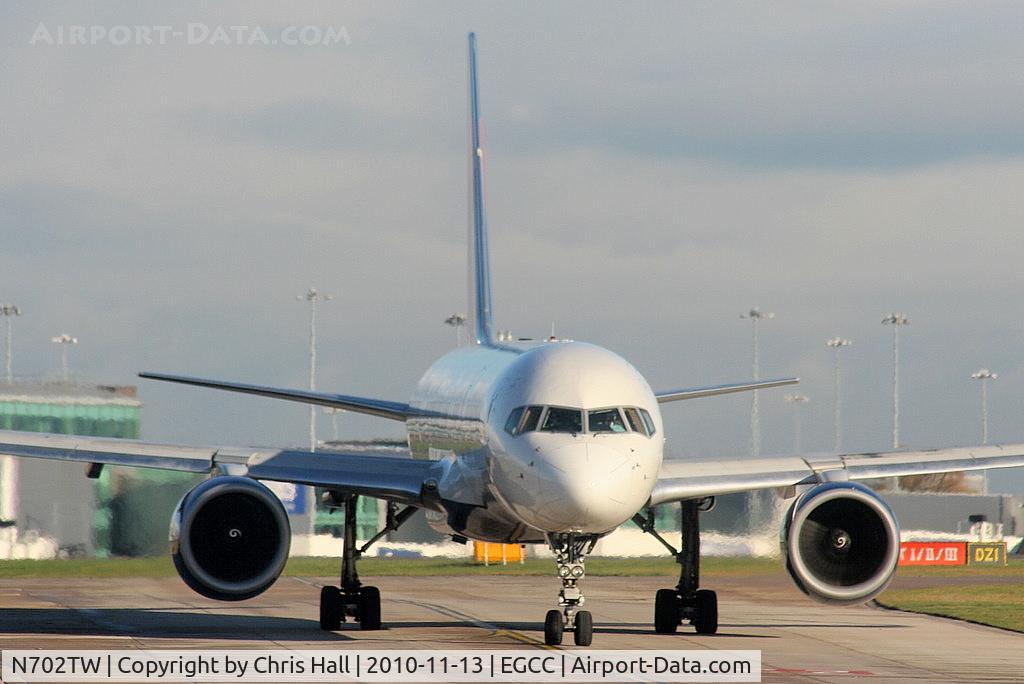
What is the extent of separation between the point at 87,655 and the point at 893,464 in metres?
12.2

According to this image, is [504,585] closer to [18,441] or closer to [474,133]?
[474,133]

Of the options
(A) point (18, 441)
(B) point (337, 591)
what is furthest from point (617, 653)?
(A) point (18, 441)

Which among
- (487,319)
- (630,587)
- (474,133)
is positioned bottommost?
(630,587)

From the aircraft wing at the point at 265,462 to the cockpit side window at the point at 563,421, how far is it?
15.4 ft

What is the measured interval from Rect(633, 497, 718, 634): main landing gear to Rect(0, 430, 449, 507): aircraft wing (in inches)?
137

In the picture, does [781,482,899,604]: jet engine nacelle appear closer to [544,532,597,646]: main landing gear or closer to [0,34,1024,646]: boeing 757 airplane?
[0,34,1024,646]: boeing 757 airplane

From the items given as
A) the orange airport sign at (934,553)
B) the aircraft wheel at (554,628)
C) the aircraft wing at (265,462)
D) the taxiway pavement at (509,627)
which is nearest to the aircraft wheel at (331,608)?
the taxiway pavement at (509,627)

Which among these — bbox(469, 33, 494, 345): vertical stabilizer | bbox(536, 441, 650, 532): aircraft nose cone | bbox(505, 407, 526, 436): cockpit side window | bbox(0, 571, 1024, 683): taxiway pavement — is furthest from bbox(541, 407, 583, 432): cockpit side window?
bbox(469, 33, 494, 345): vertical stabilizer

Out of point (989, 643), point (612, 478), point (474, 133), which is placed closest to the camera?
point (612, 478)

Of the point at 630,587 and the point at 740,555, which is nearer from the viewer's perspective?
the point at 630,587

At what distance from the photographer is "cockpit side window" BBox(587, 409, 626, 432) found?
71.1 feet

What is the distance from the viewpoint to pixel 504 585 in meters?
41.6

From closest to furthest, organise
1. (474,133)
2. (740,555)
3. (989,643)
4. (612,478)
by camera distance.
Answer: (612,478)
(989,643)
(474,133)
(740,555)

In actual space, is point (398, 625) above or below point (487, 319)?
below
